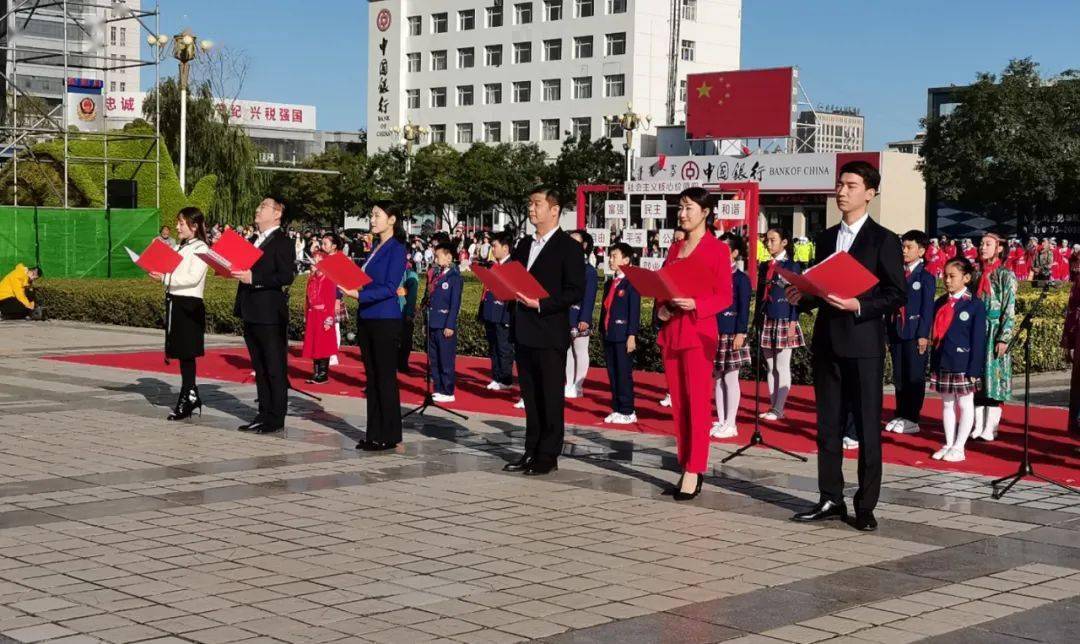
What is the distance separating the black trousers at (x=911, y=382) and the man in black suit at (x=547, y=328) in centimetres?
387

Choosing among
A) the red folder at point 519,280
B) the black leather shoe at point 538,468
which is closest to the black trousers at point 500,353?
the black leather shoe at point 538,468

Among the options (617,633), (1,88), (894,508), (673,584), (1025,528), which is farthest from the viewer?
(1,88)

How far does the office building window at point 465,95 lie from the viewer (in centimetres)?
8569

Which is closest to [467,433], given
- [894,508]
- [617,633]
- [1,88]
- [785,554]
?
[894,508]

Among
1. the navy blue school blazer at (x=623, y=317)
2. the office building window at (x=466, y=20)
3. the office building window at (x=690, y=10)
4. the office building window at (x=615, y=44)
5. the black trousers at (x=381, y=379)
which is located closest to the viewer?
the black trousers at (x=381, y=379)

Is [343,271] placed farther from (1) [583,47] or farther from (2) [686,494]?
(1) [583,47]

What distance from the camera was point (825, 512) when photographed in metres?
7.70

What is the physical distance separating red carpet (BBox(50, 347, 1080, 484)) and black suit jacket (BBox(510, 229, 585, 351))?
2467mm

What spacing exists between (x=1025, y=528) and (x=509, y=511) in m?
2.82

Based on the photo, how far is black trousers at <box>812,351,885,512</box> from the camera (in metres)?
7.54

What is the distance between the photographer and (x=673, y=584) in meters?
6.20

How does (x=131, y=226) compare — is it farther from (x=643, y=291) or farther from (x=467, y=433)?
(x=643, y=291)

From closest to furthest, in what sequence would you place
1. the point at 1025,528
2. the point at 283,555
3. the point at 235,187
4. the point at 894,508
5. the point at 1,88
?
the point at 283,555 < the point at 1025,528 < the point at 894,508 < the point at 1,88 < the point at 235,187

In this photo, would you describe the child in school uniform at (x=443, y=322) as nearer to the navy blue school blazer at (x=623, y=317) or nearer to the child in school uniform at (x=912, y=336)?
the navy blue school blazer at (x=623, y=317)
